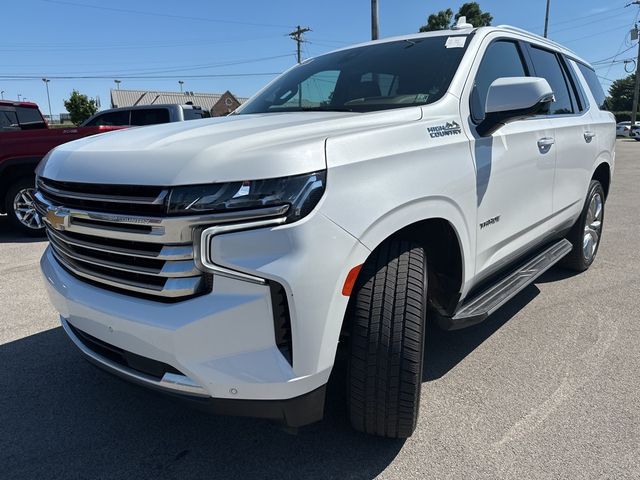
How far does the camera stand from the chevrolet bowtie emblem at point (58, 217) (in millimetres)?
2012

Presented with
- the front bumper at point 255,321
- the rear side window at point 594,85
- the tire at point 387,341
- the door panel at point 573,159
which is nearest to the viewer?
the front bumper at point 255,321

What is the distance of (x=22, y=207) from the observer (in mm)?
6758

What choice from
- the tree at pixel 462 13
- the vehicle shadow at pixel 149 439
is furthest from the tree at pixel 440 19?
→ the vehicle shadow at pixel 149 439

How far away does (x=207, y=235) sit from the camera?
5.33 ft

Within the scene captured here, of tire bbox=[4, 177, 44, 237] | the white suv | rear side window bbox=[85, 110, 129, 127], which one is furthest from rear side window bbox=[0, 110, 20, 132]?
the white suv

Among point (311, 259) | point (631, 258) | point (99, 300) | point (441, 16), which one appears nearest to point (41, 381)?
point (99, 300)

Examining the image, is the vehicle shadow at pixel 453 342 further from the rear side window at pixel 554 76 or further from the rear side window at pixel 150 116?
the rear side window at pixel 150 116

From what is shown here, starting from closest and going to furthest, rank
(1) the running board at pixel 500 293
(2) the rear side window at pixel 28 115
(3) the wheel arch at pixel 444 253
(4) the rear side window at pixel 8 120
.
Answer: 1. (3) the wheel arch at pixel 444 253
2. (1) the running board at pixel 500 293
3. (4) the rear side window at pixel 8 120
4. (2) the rear side window at pixel 28 115

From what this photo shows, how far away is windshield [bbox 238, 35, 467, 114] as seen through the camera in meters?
2.69

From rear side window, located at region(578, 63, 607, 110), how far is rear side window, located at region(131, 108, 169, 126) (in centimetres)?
768

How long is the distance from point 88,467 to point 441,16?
33582mm

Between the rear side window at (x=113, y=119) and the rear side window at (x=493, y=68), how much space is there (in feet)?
30.0

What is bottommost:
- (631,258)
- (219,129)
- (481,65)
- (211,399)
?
(631,258)

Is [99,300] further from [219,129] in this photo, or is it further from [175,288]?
[219,129]
